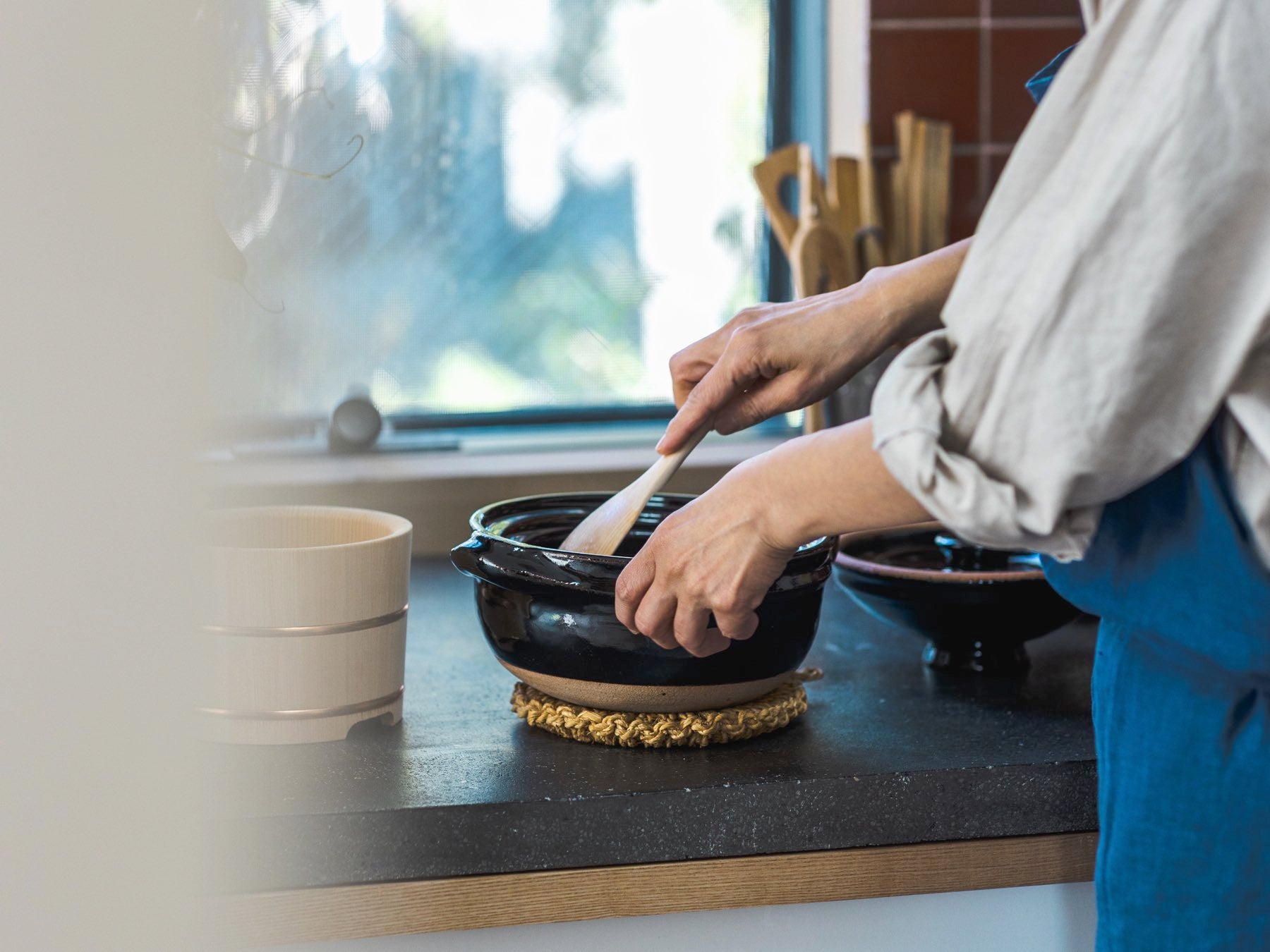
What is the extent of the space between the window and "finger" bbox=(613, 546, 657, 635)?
Result: 83 cm

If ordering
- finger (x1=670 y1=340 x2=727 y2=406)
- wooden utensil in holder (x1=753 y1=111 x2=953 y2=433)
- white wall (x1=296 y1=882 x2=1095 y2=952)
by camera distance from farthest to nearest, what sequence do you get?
wooden utensil in holder (x1=753 y1=111 x2=953 y2=433)
finger (x1=670 y1=340 x2=727 y2=406)
white wall (x1=296 y1=882 x2=1095 y2=952)

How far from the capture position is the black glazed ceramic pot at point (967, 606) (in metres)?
0.91

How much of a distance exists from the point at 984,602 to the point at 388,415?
2.80ft

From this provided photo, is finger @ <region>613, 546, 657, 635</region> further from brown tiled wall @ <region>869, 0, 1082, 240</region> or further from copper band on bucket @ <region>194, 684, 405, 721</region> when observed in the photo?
brown tiled wall @ <region>869, 0, 1082, 240</region>

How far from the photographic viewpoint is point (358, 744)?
81 centimetres

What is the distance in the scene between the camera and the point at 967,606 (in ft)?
3.02

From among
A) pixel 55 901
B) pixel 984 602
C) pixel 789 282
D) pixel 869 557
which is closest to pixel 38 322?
pixel 55 901

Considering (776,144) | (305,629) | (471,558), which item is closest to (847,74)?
(776,144)

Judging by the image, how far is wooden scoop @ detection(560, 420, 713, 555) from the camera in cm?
78

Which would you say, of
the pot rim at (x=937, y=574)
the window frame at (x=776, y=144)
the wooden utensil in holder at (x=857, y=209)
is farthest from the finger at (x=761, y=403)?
the window frame at (x=776, y=144)

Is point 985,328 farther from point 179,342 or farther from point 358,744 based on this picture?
point 358,744

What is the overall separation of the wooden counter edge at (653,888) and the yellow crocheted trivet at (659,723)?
0.09m

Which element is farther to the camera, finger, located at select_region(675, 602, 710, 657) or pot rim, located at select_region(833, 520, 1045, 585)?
pot rim, located at select_region(833, 520, 1045, 585)

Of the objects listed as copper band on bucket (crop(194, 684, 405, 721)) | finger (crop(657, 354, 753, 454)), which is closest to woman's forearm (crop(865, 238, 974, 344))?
finger (crop(657, 354, 753, 454))
